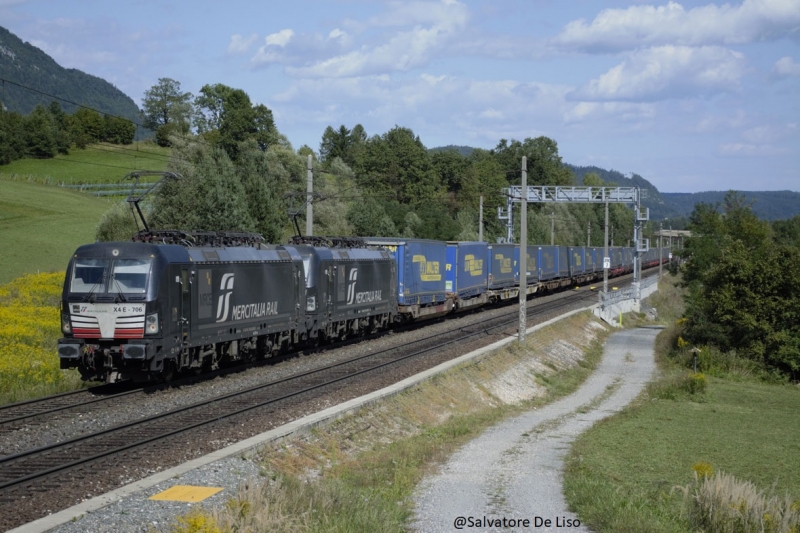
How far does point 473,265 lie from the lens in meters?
45.3

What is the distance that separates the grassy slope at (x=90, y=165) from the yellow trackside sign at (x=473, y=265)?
49.6m

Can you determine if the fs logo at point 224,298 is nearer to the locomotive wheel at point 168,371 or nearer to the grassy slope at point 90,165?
the locomotive wheel at point 168,371

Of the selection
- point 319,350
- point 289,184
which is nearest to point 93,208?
point 289,184

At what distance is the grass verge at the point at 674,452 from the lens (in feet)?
38.3

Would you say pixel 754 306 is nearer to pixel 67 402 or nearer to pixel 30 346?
pixel 30 346

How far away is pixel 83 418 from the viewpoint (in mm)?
16500

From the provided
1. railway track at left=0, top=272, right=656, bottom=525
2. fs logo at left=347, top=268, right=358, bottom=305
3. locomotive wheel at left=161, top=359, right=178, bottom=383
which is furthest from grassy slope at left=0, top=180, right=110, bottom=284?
railway track at left=0, top=272, right=656, bottom=525

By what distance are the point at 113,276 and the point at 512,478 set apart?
10.3m

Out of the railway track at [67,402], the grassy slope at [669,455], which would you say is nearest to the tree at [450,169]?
the grassy slope at [669,455]

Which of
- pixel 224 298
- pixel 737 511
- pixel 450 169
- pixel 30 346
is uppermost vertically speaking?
pixel 450 169

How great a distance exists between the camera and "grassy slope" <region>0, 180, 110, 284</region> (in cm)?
5297

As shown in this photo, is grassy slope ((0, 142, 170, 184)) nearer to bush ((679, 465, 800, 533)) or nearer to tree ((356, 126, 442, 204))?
tree ((356, 126, 442, 204))

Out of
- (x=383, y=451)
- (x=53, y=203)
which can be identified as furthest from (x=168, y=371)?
(x=53, y=203)

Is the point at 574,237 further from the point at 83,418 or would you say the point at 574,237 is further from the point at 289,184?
the point at 83,418
